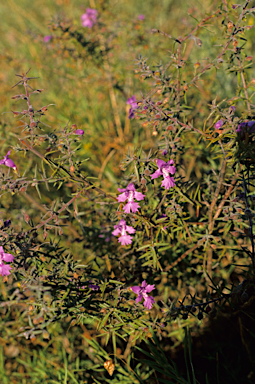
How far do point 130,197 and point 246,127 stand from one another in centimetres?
51

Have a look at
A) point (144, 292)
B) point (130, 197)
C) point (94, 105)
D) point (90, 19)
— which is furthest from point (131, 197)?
point (90, 19)

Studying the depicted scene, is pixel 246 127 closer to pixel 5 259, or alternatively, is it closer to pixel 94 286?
pixel 94 286

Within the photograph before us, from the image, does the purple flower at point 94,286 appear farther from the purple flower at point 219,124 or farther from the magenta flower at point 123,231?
the purple flower at point 219,124

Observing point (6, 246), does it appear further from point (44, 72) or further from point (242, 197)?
point (44, 72)

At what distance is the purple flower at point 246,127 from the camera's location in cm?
100

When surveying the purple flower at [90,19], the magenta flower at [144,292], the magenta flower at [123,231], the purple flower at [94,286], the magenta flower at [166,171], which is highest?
the purple flower at [90,19]

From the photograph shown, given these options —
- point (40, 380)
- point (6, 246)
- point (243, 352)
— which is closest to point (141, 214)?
point (6, 246)

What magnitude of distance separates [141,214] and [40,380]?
115 cm

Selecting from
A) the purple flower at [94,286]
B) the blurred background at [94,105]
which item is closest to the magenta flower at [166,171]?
the blurred background at [94,105]

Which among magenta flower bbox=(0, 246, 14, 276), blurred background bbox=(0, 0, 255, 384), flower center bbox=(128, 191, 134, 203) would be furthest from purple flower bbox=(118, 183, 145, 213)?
magenta flower bbox=(0, 246, 14, 276)

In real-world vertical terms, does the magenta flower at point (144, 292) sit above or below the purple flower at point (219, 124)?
below

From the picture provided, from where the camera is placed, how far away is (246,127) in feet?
3.28

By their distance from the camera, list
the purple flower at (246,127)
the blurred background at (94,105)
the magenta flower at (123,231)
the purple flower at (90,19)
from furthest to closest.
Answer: the purple flower at (90,19) → the blurred background at (94,105) → the magenta flower at (123,231) → the purple flower at (246,127)

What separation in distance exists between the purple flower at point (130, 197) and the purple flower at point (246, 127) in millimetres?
450
